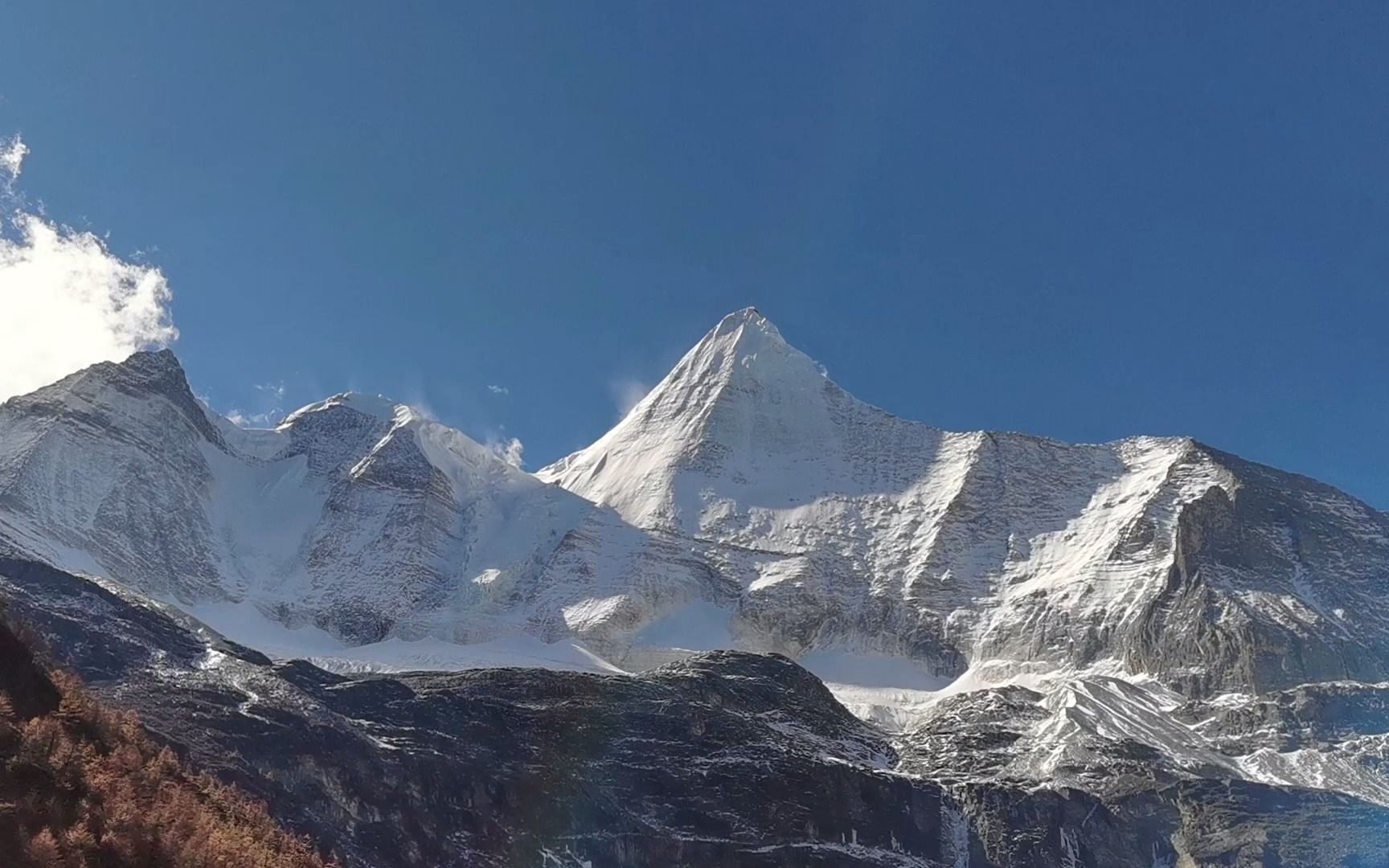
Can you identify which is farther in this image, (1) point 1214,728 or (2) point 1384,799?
(1) point 1214,728

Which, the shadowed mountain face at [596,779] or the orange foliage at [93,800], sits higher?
the shadowed mountain face at [596,779]

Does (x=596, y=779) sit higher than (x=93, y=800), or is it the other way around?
(x=596, y=779)

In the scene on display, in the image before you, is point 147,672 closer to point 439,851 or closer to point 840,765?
point 439,851

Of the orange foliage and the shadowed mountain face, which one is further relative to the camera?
the shadowed mountain face

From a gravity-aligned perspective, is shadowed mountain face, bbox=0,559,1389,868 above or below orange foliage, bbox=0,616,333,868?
above

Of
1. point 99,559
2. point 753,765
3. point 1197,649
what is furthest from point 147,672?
point 1197,649

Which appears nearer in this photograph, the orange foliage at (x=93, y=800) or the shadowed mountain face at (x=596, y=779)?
the orange foliage at (x=93, y=800)

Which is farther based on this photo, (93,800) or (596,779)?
(596,779)

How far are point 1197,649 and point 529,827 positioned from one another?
10607 cm

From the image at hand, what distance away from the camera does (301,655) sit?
190375 mm

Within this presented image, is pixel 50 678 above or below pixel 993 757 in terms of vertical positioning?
below

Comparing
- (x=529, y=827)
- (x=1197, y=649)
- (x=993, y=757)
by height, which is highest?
(x=1197, y=649)

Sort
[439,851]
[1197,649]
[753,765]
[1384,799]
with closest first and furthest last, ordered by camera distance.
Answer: [439,851]
[753,765]
[1384,799]
[1197,649]

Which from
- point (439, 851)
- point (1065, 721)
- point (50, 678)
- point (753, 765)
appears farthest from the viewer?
point (1065, 721)
